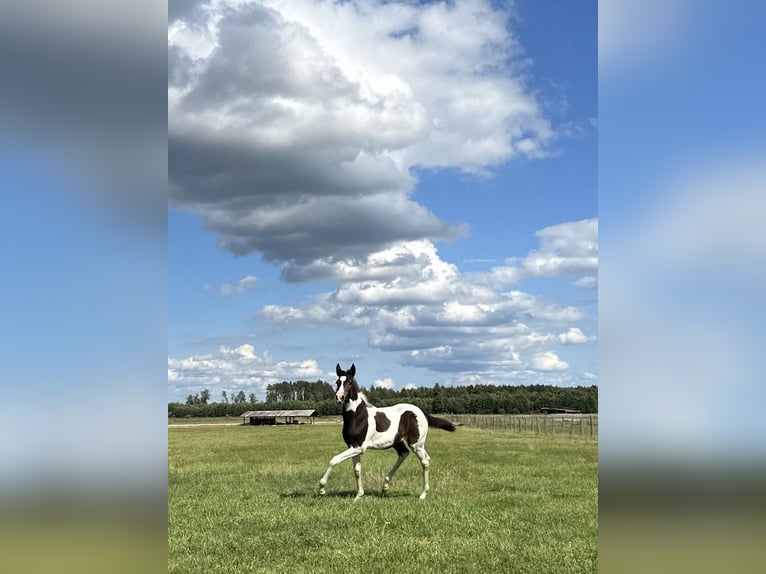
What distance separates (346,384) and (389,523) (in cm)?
446

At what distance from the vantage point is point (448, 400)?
11069cm

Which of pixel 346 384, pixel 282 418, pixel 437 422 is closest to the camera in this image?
pixel 346 384

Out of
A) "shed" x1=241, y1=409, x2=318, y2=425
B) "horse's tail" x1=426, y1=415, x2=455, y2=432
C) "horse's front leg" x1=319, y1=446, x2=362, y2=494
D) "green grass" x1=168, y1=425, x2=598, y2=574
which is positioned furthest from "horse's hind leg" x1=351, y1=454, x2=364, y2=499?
"shed" x1=241, y1=409, x2=318, y2=425

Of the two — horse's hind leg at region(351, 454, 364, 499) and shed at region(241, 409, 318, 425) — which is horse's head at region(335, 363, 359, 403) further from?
shed at region(241, 409, 318, 425)

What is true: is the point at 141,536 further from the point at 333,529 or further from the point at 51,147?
the point at 333,529

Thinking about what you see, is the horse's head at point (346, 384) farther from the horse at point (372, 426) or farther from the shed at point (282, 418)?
the shed at point (282, 418)

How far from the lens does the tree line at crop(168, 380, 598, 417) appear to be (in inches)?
4230

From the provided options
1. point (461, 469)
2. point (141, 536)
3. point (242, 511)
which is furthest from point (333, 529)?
point (461, 469)

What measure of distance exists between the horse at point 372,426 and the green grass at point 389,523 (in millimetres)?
954

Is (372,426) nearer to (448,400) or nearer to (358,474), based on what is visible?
(358,474)

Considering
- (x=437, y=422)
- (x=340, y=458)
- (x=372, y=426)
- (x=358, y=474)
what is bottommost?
(x=358, y=474)

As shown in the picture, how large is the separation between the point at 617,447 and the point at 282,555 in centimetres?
672

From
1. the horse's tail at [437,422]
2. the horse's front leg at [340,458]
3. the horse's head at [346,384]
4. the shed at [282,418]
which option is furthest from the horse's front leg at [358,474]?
the shed at [282,418]

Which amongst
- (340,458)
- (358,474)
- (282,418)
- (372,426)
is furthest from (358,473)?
(282,418)
